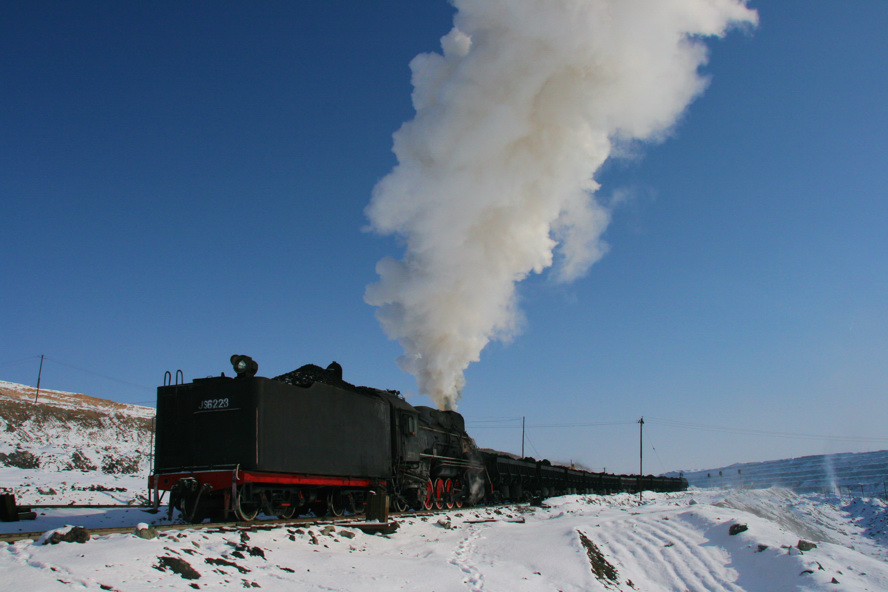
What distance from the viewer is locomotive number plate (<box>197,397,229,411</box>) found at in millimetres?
11555

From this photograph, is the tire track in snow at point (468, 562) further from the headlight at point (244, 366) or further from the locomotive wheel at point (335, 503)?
the headlight at point (244, 366)

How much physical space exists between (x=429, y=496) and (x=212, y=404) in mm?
8991

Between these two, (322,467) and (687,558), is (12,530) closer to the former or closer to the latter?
(322,467)

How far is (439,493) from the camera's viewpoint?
1953cm

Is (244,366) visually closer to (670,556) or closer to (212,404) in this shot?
(212,404)

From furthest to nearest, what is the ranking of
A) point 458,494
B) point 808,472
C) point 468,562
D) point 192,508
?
point 808,472 < point 458,494 < point 192,508 < point 468,562

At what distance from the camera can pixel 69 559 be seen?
22.4 ft

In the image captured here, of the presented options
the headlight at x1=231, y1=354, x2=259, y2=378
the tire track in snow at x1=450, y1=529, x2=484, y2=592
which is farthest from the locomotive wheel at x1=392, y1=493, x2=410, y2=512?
the headlight at x1=231, y1=354, x2=259, y2=378

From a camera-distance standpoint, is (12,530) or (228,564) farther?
(12,530)

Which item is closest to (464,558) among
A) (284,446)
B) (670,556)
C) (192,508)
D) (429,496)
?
(284,446)

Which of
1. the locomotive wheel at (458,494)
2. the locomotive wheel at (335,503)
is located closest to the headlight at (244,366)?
the locomotive wheel at (335,503)

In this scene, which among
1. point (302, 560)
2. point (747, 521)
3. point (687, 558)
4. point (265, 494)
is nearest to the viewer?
point (302, 560)

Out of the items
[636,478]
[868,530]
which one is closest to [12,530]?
[868,530]

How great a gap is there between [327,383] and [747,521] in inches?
413
